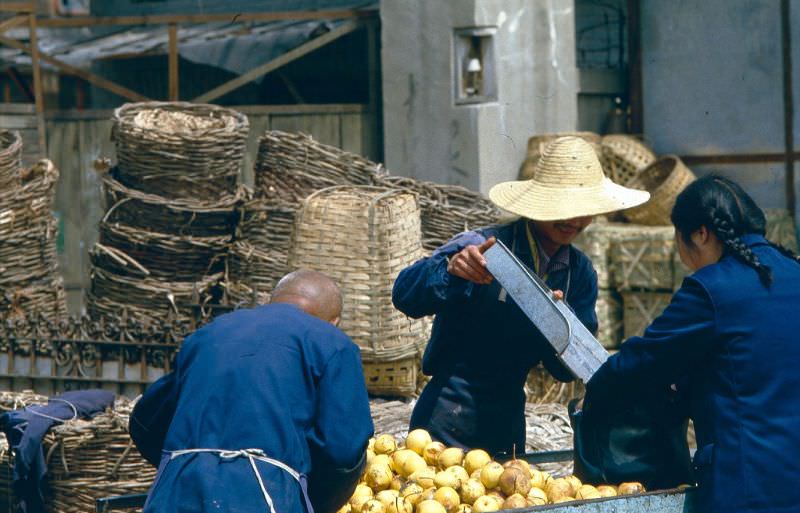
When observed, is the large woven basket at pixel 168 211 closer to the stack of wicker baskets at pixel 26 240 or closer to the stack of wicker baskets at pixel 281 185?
the stack of wicker baskets at pixel 281 185

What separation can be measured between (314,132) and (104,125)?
1704 millimetres

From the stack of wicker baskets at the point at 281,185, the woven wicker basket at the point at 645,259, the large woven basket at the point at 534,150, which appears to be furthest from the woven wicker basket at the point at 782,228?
the stack of wicker baskets at the point at 281,185

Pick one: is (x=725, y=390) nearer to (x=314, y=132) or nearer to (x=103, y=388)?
(x=103, y=388)

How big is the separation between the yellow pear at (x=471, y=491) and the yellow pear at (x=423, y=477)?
0.14 metres

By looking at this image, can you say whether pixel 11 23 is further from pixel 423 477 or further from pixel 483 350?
pixel 423 477

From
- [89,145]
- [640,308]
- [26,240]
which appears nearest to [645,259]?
[640,308]

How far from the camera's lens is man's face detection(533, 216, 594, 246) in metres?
4.77

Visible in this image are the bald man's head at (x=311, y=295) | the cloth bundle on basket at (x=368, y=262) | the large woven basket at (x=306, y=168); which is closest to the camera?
the bald man's head at (x=311, y=295)

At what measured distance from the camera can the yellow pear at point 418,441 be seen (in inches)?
184

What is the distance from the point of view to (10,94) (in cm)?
1354

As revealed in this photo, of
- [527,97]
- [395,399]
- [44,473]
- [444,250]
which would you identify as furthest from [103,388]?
[527,97]

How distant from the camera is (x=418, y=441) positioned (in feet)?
15.4

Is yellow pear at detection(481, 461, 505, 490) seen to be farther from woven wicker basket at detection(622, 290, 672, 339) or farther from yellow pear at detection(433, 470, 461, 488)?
woven wicker basket at detection(622, 290, 672, 339)

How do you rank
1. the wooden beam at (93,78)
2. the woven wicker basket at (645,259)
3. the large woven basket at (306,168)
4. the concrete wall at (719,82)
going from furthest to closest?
the wooden beam at (93,78)
the concrete wall at (719,82)
the woven wicker basket at (645,259)
the large woven basket at (306,168)
